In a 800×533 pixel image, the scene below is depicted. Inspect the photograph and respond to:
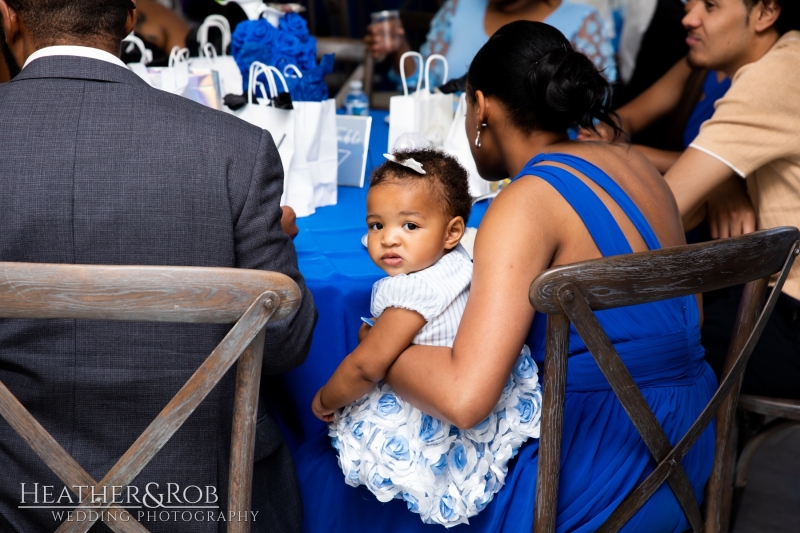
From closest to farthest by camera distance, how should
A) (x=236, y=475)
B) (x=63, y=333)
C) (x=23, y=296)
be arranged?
(x=23, y=296) → (x=236, y=475) → (x=63, y=333)

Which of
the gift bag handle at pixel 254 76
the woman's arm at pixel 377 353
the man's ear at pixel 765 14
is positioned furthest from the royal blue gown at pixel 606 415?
the man's ear at pixel 765 14

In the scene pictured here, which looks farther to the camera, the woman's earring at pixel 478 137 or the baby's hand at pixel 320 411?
the woman's earring at pixel 478 137

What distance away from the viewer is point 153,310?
0.96 m

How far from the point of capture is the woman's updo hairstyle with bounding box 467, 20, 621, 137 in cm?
146

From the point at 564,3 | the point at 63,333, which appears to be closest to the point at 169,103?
the point at 63,333

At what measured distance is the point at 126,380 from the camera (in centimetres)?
121

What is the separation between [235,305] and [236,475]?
28 cm

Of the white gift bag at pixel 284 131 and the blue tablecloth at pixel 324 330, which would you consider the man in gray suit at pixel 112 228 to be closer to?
the blue tablecloth at pixel 324 330

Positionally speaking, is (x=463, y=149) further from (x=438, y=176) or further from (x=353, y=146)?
(x=438, y=176)

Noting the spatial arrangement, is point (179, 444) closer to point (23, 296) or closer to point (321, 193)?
point (23, 296)

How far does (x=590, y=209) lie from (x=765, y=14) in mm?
1138

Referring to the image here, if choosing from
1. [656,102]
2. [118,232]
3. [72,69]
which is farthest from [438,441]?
[656,102]

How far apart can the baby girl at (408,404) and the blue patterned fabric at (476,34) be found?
5.56ft

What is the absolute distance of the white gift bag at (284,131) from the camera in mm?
1972
